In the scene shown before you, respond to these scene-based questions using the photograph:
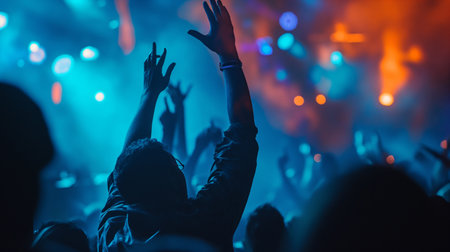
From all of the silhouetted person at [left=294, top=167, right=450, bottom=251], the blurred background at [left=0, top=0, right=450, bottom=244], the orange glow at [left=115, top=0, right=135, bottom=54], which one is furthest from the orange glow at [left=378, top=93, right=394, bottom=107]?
the silhouetted person at [left=294, top=167, right=450, bottom=251]

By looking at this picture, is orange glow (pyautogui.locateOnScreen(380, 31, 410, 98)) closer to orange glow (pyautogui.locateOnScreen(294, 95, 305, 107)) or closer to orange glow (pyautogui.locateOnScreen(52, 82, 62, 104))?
orange glow (pyautogui.locateOnScreen(294, 95, 305, 107))

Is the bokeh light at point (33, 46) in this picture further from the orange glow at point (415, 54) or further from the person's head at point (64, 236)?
the orange glow at point (415, 54)

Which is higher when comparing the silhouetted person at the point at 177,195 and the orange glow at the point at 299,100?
the orange glow at the point at 299,100

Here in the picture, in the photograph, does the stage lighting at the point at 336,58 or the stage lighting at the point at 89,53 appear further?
the stage lighting at the point at 336,58

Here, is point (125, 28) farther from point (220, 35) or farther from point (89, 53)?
point (220, 35)

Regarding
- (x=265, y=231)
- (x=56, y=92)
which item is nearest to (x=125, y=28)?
(x=56, y=92)

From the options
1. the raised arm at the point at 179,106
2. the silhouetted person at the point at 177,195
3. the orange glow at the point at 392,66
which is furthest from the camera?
the orange glow at the point at 392,66

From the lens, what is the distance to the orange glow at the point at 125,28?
347 inches

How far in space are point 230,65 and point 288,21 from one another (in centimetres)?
838

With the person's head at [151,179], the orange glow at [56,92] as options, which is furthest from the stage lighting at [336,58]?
the person's head at [151,179]

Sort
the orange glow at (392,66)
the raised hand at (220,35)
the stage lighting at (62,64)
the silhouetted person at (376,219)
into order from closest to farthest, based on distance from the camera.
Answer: the silhouetted person at (376,219) → the raised hand at (220,35) → the orange glow at (392,66) → the stage lighting at (62,64)

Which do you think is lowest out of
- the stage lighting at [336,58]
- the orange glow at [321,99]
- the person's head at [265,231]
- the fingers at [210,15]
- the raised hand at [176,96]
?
the person's head at [265,231]

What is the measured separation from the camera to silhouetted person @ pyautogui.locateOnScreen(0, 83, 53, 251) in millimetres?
773

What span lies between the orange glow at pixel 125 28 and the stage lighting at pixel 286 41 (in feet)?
13.3
